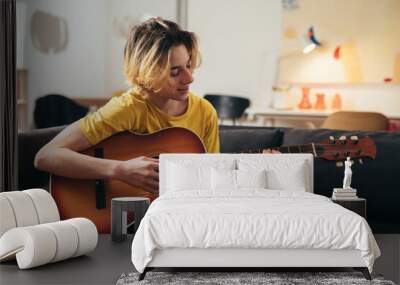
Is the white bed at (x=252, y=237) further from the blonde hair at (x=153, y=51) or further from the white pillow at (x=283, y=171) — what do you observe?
the blonde hair at (x=153, y=51)

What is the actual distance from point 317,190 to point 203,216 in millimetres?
1698

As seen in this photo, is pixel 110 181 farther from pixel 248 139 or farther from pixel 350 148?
pixel 350 148

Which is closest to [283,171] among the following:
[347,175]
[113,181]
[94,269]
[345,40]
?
[347,175]

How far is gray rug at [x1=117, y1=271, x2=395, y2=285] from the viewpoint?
418 cm

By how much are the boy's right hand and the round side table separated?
427 mm

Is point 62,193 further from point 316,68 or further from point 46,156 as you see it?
point 316,68

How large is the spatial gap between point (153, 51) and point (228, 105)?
99 centimetres

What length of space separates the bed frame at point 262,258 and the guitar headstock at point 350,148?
148 centimetres

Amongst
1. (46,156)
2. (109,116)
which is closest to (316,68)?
(109,116)

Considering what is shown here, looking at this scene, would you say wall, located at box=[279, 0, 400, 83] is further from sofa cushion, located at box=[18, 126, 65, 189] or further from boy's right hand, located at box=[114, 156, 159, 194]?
sofa cushion, located at box=[18, 126, 65, 189]

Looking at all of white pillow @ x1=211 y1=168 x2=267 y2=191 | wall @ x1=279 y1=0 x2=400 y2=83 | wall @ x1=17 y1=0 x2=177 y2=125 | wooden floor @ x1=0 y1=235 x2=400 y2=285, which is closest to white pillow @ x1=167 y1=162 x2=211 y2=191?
white pillow @ x1=211 y1=168 x2=267 y2=191

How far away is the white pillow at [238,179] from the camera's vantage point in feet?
17.1

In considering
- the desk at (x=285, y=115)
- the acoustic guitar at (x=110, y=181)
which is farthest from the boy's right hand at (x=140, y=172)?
the desk at (x=285, y=115)

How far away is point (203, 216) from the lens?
13.9 feet
